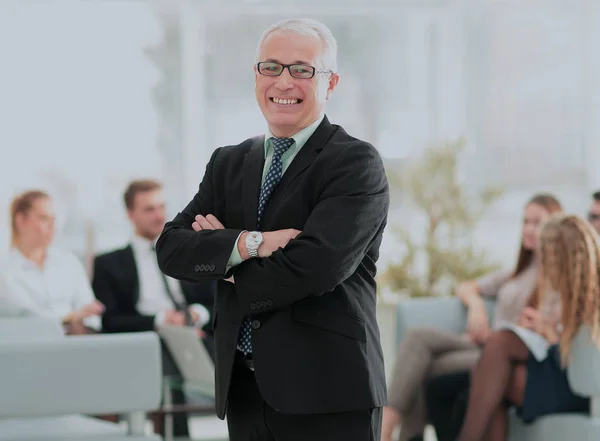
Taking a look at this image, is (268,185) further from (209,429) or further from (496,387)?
(209,429)

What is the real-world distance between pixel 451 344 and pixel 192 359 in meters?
1.32

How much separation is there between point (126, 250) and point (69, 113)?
246cm

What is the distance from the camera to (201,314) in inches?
223

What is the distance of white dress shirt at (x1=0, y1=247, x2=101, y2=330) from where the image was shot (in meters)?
5.82

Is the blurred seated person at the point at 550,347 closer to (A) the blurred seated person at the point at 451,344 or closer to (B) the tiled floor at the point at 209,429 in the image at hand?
(A) the blurred seated person at the point at 451,344

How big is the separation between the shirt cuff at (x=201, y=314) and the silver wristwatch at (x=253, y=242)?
3433 millimetres

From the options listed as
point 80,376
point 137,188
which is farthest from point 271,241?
point 137,188

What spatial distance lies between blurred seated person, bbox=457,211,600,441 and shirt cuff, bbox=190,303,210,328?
1632mm

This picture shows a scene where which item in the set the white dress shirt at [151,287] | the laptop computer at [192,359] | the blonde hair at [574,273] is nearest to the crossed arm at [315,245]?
the blonde hair at [574,273]

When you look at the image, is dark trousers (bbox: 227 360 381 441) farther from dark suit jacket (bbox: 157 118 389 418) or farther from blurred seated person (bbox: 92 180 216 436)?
blurred seated person (bbox: 92 180 216 436)

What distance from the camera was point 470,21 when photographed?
8711 mm

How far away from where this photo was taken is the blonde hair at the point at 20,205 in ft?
19.4

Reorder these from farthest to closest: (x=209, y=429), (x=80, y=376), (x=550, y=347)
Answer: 1. (x=209, y=429)
2. (x=550, y=347)
3. (x=80, y=376)

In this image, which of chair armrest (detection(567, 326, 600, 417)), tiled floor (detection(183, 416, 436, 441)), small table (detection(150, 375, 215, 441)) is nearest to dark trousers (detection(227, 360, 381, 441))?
chair armrest (detection(567, 326, 600, 417))
